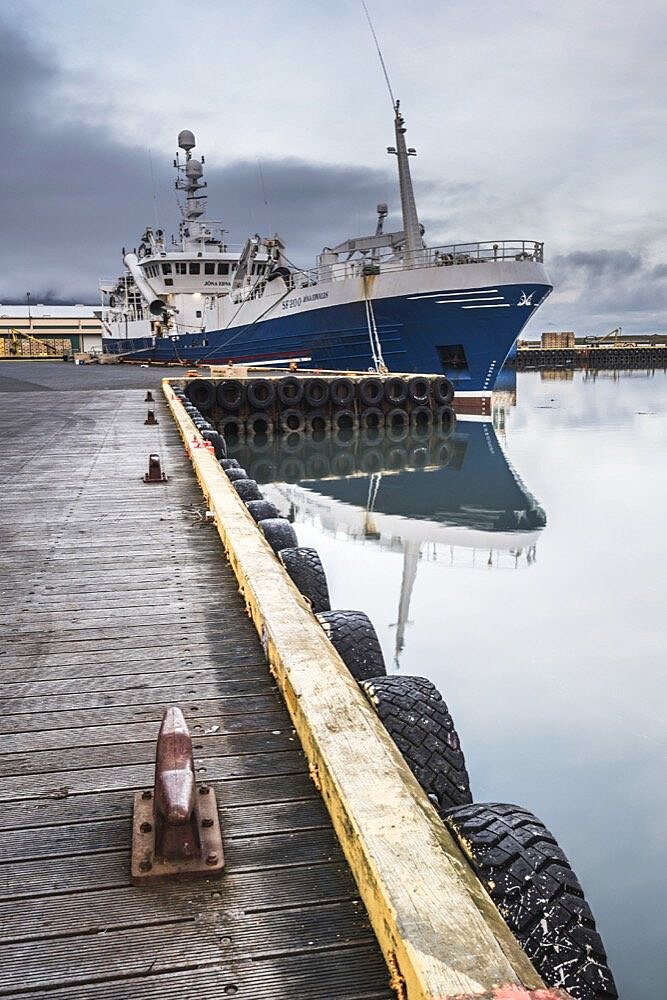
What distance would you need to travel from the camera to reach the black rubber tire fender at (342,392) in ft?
74.0

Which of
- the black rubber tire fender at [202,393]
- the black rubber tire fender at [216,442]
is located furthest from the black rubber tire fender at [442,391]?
the black rubber tire fender at [216,442]

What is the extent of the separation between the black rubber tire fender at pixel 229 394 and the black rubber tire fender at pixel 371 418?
3.40 metres

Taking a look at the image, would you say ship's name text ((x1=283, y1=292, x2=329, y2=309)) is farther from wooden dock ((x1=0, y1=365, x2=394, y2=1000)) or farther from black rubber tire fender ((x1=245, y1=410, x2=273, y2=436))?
wooden dock ((x1=0, y1=365, x2=394, y2=1000))

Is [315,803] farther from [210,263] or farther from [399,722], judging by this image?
[210,263]

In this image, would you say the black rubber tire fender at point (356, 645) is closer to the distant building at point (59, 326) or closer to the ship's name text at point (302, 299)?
the ship's name text at point (302, 299)

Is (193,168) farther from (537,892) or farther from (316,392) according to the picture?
(537,892)

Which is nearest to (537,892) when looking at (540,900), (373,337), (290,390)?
(540,900)

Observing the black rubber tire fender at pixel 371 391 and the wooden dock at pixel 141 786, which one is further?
the black rubber tire fender at pixel 371 391

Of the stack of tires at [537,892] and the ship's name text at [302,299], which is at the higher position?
the ship's name text at [302,299]

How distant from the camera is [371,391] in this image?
75.8 ft

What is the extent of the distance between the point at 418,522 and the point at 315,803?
10607 mm

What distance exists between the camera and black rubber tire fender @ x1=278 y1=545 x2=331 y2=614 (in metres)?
4.87

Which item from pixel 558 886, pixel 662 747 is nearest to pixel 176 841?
pixel 558 886

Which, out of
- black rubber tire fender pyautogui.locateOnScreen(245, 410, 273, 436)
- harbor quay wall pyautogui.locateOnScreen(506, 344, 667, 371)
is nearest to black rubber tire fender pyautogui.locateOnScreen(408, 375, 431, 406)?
black rubber tire fender pyautogui.locateOnScreen(245, 410, 273, 436)
